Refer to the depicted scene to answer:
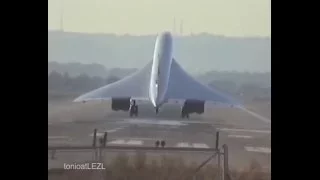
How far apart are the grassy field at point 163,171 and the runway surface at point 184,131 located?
6 cm

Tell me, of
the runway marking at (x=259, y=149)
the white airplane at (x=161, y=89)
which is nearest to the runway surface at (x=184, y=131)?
the runway marking at (x=259, y=149)

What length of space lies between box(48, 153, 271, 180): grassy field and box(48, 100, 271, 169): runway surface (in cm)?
6

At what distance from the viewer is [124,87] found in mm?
5207

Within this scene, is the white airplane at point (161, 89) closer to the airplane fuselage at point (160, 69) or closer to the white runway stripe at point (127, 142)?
the airplane fuselage at point (160, 69)

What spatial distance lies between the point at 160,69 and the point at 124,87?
31 cm

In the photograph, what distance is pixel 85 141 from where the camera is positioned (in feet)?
17.1

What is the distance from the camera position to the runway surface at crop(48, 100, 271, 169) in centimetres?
521

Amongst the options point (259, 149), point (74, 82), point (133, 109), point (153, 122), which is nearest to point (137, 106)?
point (133, 109)

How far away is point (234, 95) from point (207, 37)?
498 mm

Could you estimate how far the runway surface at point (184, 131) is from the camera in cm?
521
